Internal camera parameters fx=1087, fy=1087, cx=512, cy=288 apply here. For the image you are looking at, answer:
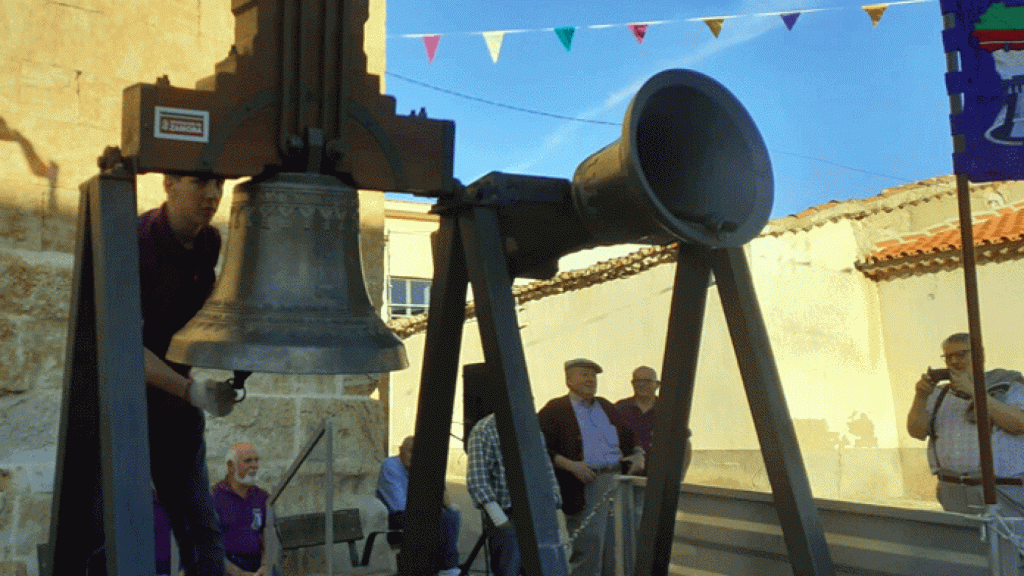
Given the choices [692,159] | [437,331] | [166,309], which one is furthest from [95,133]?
[692,159]

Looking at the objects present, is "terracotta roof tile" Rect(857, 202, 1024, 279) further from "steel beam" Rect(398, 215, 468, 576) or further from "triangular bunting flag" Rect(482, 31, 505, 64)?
"steel beam" Rect(398, 215, 468, 576)

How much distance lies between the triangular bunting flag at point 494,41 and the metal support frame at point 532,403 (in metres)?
7.42

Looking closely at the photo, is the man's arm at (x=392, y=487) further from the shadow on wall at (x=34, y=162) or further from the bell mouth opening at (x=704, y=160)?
the bell mouth opening at (x=704, y=160)

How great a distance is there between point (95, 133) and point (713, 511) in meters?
3.26

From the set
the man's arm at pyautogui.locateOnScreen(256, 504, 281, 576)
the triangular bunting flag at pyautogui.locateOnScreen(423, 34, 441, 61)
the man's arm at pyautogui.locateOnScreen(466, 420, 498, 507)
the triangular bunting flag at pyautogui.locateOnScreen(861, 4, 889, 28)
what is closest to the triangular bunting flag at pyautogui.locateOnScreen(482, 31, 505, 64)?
the triangular bunting flag at pyautogui.locateOnScreen(423, 34, 441, 61)

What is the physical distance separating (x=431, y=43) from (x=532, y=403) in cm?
800

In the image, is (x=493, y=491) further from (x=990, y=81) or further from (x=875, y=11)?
(x=875, y=11)

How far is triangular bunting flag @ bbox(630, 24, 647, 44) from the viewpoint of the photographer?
10344 mm

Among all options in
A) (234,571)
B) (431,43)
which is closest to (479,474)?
(234,571)

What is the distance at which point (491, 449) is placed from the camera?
19.8 ft

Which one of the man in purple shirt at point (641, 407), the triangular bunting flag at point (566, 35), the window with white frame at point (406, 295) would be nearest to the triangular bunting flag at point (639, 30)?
the triangular bunting flag at point (566, 35)

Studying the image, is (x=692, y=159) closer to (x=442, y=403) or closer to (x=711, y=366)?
(x=442, y=403)

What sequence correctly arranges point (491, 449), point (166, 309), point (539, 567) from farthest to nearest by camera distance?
point (491, 449) < point (166, 309) < point (539, 567)

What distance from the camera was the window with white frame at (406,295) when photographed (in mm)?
26219
